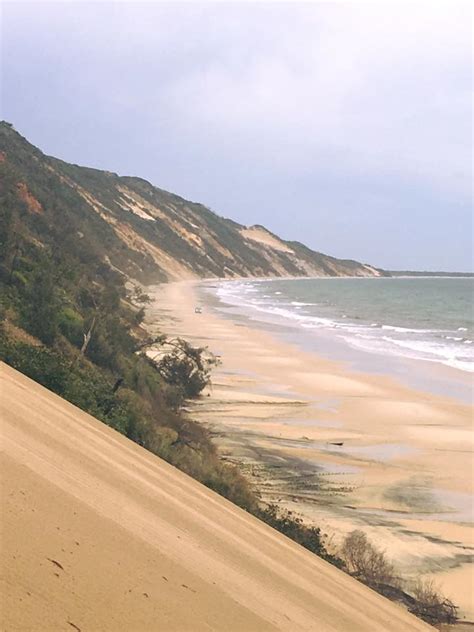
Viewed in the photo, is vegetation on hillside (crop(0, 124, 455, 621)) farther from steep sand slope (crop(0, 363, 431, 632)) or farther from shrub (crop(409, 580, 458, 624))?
steep sand slope (crop(0, 363, 431, 632))

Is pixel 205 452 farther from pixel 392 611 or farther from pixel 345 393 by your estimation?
pixel 345 393

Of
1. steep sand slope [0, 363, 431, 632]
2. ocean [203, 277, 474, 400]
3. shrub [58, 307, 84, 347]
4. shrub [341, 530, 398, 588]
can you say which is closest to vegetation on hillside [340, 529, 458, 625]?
shrub [341, 530, 398, 588]

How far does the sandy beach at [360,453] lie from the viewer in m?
8.97

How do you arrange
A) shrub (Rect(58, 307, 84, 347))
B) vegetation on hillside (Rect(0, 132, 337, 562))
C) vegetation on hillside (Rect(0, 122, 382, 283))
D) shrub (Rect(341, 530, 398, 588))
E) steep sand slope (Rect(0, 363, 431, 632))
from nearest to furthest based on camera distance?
steep sand slope (Rect(0, 363, 431, 632))
shrub (Rect(341, 530, 398, 588))
vegetation on hillside (Rect(0, 132, 337, 562))
shrub (Rect(58, 307, 84, 347))
vegetation on hillside (Rect(0, 122, 382, 283))

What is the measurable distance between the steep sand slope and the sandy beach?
2936 millimetres

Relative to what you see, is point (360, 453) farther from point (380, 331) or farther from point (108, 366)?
point (380, 331)

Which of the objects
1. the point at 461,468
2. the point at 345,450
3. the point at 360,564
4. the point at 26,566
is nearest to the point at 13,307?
the point at 345,450

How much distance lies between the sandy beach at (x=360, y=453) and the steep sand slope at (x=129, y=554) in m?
2.94

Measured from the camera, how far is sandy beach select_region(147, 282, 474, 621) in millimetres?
8973

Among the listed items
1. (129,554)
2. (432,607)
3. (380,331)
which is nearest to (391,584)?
(432,607)

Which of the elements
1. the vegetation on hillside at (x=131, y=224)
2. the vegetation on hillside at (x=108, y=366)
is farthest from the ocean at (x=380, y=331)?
the vegetation on hillside at (x=131, y=224)

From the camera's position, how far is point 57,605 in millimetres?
2703

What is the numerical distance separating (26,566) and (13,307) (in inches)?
419

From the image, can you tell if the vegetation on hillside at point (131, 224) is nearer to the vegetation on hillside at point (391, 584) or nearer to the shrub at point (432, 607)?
the vegetation on hillside at point (391, 584)
